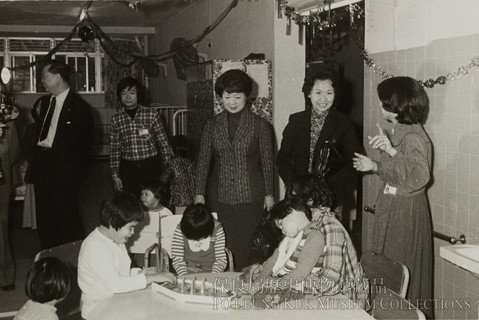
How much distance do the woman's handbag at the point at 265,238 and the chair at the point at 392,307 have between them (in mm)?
1042

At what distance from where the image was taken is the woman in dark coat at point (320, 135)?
145 inches

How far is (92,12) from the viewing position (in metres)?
10.1

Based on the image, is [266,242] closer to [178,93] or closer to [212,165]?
[212,165]

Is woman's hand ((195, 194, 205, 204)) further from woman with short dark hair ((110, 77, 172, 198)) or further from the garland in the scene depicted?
the garland

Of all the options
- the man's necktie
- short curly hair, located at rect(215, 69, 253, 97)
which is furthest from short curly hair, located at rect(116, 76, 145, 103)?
short curly hair, located at rect(215, 69, 253, 97)

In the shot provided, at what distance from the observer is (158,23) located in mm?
11875

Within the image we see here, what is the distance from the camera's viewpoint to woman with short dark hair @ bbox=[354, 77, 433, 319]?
10.3 ft

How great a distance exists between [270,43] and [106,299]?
3.37 metres

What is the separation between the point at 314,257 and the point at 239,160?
1276 mm

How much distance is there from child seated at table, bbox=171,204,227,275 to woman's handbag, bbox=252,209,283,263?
1.27 ft

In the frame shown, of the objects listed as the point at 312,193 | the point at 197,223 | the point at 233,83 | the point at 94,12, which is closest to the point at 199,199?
the point at 197,223

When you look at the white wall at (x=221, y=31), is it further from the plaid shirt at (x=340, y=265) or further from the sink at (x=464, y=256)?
the sink at (x=464, y=256)

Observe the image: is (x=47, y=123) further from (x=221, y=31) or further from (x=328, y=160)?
(x=221, y=31)

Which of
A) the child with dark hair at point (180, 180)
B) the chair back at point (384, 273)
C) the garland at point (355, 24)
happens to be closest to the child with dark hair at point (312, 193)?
the chair back at point (384, 273)
